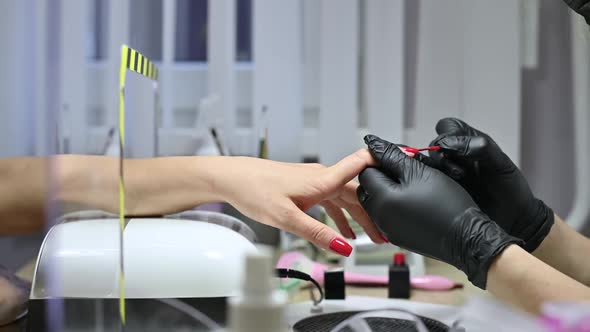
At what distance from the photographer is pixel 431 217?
67 centimetres

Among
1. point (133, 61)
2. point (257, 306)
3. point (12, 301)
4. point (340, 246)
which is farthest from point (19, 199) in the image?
point (257, 306)

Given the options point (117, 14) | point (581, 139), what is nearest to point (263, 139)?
point (117, 14)

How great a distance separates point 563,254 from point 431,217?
327 mm

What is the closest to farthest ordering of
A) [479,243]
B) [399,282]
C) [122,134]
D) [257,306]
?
[257,306] < [122,134] < [479,243] < [399,282]

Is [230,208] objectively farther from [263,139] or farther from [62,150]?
[263,139]

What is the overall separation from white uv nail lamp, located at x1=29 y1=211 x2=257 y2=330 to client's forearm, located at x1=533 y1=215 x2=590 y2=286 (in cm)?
47

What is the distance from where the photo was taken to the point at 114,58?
1.32 m

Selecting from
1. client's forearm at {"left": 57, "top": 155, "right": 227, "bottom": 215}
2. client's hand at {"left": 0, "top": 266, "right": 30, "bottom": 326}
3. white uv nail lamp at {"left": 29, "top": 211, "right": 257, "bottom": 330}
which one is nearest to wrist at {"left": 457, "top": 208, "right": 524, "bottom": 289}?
white uv nail lamp at {"left": 29, "top": 211, "right": 257, "bottom": 330}

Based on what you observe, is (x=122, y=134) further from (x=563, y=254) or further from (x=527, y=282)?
(x=563, y=254)

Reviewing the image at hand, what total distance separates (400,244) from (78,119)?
80 centimetres

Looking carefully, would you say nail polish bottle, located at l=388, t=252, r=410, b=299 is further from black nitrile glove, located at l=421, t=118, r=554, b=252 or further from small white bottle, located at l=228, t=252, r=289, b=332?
small white bottle, located at l=228, t=252, r=289, b=332

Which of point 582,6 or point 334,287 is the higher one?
point 582,6

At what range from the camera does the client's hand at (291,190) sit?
28.3 inches

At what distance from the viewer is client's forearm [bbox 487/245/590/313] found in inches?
23.3
